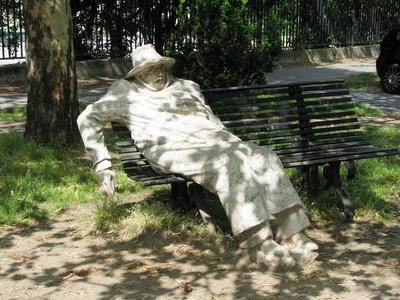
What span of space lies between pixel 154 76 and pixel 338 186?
1.76m

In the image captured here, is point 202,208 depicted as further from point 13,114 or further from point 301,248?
point 13,114

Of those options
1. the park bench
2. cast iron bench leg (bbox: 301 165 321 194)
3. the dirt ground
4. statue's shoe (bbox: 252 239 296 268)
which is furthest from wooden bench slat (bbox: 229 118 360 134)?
statue's shoe (bbox: 252 239 296 268)

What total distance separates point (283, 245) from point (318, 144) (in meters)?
1.77

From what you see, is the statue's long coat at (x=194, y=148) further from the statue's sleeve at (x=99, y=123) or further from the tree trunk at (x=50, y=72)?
the tree trunk at (x=50, y=72)

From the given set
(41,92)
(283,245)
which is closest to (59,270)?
(283,245)

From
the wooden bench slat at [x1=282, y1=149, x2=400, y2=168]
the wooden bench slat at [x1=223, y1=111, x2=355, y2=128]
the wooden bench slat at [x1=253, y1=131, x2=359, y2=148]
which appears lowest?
the wooden bench slat at [x1=282, y1=149, x2=400, y2=168]

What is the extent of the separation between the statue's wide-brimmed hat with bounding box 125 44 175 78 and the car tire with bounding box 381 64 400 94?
8518 mm

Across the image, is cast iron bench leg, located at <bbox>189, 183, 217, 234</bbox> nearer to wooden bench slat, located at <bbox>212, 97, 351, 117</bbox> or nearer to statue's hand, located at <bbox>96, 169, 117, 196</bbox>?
statue's hand, located at <bbox>96, 169, 117, 196</bbox>

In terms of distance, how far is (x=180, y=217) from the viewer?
17.7ft

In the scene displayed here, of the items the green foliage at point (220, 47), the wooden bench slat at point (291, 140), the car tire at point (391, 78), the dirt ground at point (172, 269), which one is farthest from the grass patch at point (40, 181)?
the car tire at point (391, 78)

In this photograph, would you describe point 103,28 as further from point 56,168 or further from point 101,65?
point 56,168

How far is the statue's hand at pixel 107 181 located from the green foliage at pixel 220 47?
5224mm

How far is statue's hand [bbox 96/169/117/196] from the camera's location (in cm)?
509

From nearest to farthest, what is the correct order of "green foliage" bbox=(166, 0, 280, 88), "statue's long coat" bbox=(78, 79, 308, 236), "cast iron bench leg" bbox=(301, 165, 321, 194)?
"statue's long coat" bbox=(78, 79, 308, 236)
"cast iron bench leg" bbox=(301, 165, 321, 194)
"green foliage" bbox=(166, 0, 280, 88)
